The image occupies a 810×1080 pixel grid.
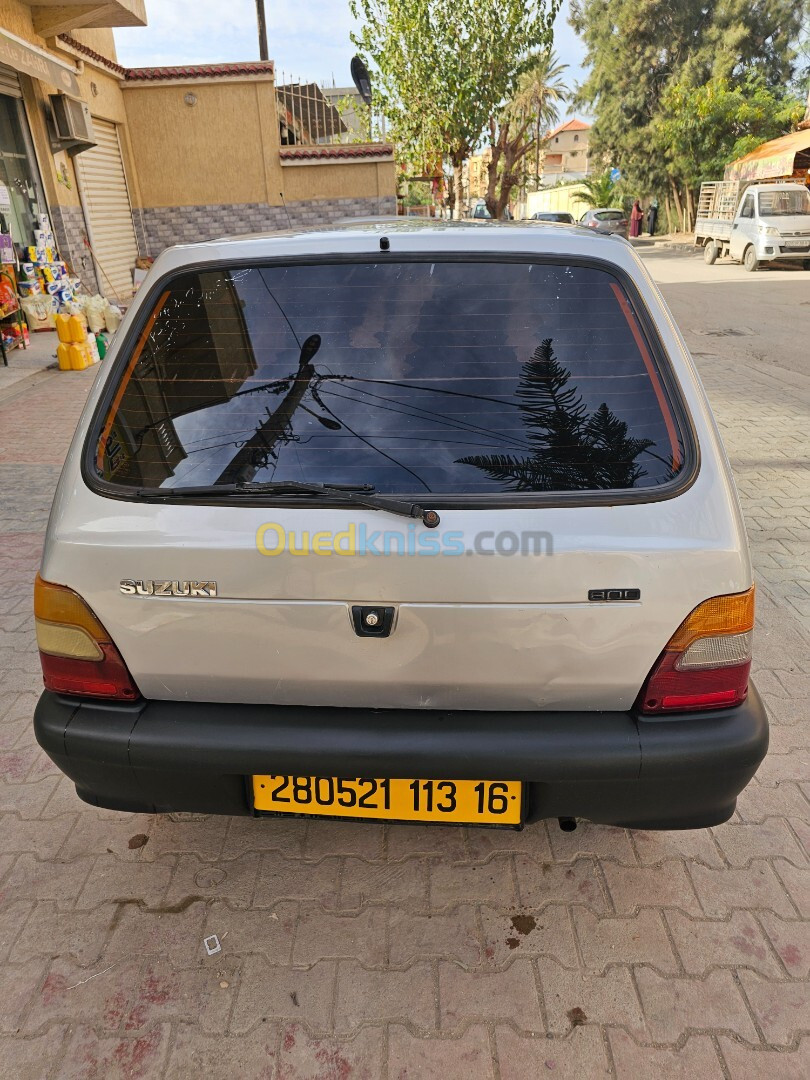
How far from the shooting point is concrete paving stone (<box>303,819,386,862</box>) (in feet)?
7.70

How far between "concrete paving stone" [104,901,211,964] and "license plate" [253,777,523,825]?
0.48 m

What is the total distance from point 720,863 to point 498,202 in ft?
90.9

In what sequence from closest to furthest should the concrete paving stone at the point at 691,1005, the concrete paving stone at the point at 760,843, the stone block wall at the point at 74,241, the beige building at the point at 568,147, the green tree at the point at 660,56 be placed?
the concrete paving stone at the point at 691,1005 → the concrete paving stone at the point at 760,843 → the stone block wall at the point at 74,241 → the green tree at the point at 660,56 → the beige building at the point at 568,147

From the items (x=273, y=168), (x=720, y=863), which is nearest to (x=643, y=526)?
(x=720, y=863)

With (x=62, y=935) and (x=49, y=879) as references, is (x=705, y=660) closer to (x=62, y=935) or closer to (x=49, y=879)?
(x=62, y=935)

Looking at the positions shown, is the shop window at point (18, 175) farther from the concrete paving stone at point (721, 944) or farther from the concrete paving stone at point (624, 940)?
the concrete paving stone at point (721, 944)

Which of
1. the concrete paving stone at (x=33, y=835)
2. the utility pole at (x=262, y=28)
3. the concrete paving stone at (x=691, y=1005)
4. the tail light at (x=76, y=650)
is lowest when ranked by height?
the concrete paving stone at (x=33, y=835)

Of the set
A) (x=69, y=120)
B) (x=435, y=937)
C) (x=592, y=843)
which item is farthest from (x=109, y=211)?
(x=435, y=937)

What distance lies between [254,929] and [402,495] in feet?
4.29

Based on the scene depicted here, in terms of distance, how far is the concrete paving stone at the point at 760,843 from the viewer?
2.30 m

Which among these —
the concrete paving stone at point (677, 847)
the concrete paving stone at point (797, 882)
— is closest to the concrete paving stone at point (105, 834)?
the concrete paving stone at point (677, 847)

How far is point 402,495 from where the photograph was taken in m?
1.74

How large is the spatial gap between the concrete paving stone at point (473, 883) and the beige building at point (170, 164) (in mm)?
12124

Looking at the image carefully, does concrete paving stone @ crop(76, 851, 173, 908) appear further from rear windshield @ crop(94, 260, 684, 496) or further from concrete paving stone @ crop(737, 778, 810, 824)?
concrete paving stone @ crop(737, 778, 810, 824)
